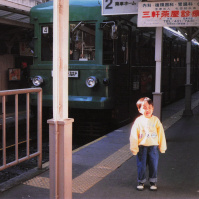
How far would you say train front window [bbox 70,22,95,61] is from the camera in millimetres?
7855

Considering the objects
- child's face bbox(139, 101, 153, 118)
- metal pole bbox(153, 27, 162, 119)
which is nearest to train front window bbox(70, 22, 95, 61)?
metal pole bbox(153, 27, 162, 119)

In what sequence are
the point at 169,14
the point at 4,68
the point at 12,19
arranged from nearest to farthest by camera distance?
the point at 169,14 < the point at 12,19 < the point at 4,68

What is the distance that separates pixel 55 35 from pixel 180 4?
377 cm

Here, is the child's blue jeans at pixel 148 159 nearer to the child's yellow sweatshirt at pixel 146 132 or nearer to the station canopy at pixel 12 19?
the child's yellow sweatshirt at pixel 146 132

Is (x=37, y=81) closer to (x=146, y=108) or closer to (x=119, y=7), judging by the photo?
(x=119, y=7)

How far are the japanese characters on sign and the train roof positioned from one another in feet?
2.05

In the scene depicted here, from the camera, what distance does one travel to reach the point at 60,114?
130 inches

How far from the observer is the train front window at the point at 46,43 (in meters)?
8.23

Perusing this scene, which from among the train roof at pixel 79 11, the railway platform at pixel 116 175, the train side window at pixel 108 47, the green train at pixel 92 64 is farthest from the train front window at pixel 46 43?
the railway platform at pixel 116 175

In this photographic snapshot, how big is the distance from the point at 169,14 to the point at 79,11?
91.5 inches

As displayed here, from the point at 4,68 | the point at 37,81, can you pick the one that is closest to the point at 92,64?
the point at 37,81

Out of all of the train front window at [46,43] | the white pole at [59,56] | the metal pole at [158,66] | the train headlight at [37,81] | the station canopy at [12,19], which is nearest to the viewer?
the white pole at [59,56]

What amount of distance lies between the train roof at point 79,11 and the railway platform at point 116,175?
8.94ft

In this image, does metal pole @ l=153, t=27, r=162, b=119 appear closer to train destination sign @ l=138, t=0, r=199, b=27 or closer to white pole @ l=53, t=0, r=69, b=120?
train destination sign @ l=138, t=0, r=199, b=27
